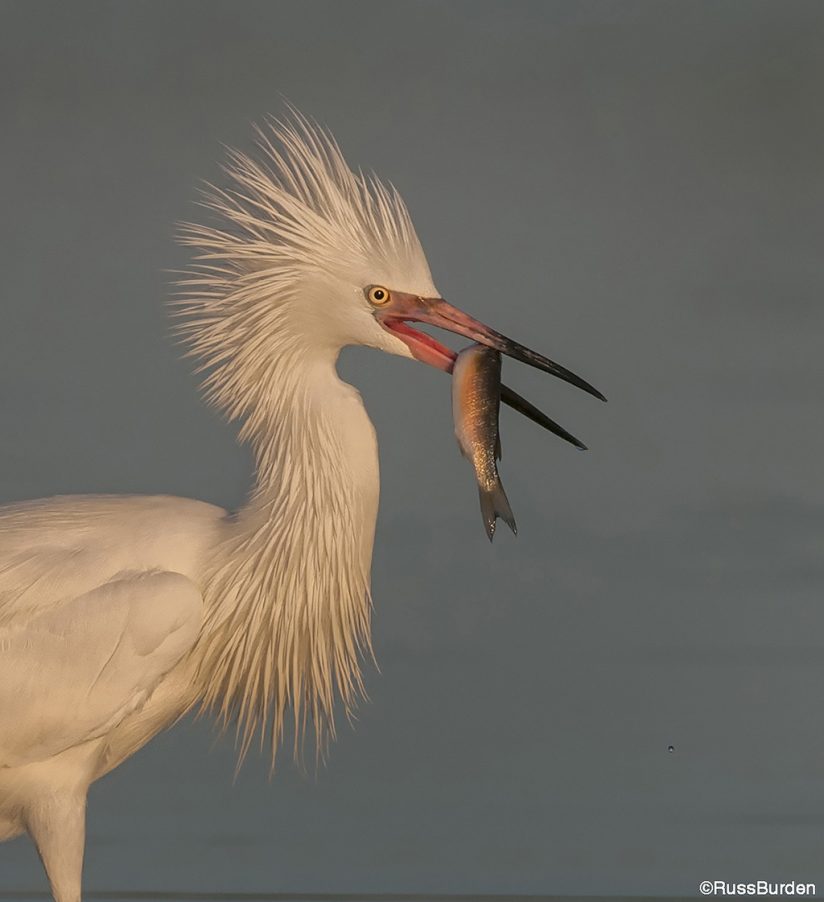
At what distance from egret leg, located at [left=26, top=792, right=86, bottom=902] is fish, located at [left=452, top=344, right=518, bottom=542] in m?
0.85

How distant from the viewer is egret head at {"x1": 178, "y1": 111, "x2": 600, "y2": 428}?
3.32 m

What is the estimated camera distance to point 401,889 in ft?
14.7

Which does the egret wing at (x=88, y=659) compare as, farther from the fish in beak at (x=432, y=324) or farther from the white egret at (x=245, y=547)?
the fish in beak at (x=432, y=324)

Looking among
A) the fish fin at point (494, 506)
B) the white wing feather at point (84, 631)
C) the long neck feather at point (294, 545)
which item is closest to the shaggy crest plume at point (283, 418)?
the long neck feather at point (294, 545)

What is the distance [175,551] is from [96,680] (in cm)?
26

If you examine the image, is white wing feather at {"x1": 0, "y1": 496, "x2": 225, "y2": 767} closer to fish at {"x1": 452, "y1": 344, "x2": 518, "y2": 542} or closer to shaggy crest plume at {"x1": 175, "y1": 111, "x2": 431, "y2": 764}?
shaggy crest plume at {"x1": 175, "y1": 111, "x2": 431, "y2": 764}

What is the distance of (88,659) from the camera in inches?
125

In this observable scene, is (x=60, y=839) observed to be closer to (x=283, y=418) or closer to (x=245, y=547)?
(x=245, y=547)

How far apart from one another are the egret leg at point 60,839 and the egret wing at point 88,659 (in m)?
0.09

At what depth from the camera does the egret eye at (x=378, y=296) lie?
3317 mm

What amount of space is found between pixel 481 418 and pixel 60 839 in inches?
39.3

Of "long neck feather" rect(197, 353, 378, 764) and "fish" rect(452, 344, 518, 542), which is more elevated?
"fish" rect(452, 344, 518, 542)

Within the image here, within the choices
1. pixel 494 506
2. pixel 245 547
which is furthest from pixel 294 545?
pixel 494 506

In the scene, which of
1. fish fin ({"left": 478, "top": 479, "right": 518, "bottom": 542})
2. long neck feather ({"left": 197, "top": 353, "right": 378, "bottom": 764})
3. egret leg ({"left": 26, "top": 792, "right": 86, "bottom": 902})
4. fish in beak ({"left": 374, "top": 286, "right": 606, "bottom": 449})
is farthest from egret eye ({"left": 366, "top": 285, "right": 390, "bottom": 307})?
egret leg ({"left": 26, "top": 792, "right": 86, "bottom": 902})
